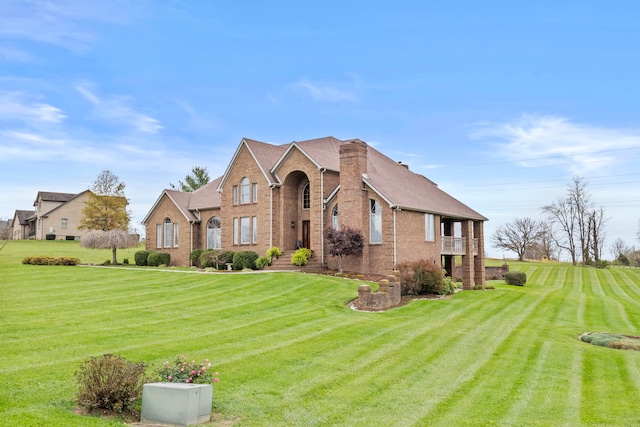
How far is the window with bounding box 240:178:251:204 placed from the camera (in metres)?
39.5

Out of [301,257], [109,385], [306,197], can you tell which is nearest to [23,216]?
[306,197]

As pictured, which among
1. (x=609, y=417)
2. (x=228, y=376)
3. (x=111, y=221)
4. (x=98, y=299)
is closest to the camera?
(x=609, y=417)

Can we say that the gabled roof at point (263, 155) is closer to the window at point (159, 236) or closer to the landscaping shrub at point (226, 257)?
the landscaping shrub at point (226, 257)

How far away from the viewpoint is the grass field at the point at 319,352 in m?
10.4

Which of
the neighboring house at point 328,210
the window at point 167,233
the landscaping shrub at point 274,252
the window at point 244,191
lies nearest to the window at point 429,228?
the neighboring house at point 328,210

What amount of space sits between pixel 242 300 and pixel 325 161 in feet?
51.8

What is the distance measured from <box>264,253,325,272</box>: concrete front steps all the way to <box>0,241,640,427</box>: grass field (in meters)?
6.90

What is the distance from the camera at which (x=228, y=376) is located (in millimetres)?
11930

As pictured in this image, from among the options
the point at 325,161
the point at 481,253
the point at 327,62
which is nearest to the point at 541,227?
the point at 481,253

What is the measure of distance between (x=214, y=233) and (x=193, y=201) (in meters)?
4.50

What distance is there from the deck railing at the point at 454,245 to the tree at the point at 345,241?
783 centimetres

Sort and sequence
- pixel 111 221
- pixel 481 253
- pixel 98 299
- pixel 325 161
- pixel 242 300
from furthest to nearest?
pixel 111 221 → pixel 481 253 → pixel 325 161 → pixel 242 300 → pixel 98 299

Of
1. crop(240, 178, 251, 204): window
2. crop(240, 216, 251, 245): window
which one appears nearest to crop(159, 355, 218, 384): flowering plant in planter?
crop(240, 216, 251, 245): window

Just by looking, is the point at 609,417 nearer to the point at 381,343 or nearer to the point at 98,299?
the point at 381,343
